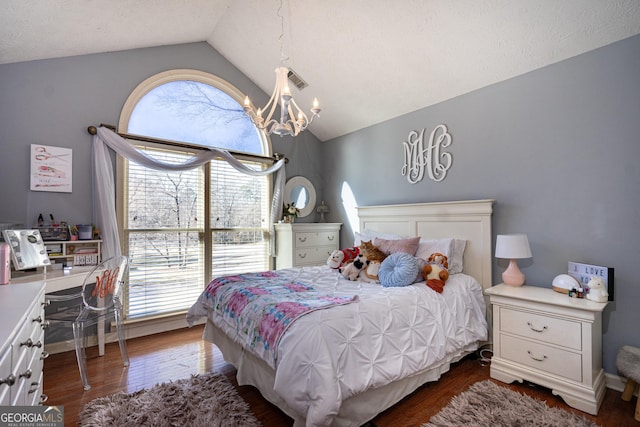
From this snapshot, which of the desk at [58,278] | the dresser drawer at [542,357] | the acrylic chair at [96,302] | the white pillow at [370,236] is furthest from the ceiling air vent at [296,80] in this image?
the dresser drawer at [542,357]

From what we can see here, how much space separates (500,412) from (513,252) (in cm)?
113

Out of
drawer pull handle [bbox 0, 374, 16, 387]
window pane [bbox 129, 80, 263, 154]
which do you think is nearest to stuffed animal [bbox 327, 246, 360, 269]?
window pane [bbox 129, 80, 263, 154]

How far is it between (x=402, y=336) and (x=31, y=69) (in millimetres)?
3866

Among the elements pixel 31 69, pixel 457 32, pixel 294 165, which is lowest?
pixel 294 165

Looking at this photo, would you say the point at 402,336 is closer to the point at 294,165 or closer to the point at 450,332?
the point at 450,332

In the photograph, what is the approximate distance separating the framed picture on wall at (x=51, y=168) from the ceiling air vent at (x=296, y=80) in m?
2.43

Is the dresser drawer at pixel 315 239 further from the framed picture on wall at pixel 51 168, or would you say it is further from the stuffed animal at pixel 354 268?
the framed picture on wall at pixel 51 168

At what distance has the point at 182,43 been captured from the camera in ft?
11.8

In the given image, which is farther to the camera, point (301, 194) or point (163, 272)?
point (301, 194)

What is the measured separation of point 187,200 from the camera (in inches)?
141

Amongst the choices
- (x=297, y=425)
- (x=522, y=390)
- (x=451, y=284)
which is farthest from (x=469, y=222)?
(x=297, y=425)

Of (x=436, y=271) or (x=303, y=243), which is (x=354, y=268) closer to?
(x=436, y=271)

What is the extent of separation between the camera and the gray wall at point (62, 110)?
2.64 metres

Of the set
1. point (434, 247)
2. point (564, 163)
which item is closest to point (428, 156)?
point (434, 247)
